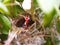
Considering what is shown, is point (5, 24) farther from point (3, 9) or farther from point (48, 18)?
point (48, 18)

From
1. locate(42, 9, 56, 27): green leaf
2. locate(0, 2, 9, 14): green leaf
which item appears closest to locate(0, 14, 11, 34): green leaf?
locate(0, 2, 9, 14): green leaf

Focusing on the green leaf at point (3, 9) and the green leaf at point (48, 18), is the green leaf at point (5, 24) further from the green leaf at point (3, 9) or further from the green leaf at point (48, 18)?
the green leaf at point (48, 18)

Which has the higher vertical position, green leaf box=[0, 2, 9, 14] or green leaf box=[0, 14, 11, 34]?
green leaf box=[0, 2, 9, 14]

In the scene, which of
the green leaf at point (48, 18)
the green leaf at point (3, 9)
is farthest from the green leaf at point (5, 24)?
the green leaf at point (48, 18)

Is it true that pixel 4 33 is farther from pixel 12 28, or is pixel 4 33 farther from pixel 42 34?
pixel 42 34

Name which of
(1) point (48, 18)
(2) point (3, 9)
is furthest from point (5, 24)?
(1) point (48, 18)

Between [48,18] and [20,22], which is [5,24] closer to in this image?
[20,22]

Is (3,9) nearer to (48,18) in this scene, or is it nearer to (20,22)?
Answer: (20,22)

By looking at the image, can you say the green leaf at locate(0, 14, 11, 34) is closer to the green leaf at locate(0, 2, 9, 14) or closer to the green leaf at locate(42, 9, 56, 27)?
the green leaf at locate(0, 2, 9, 14)

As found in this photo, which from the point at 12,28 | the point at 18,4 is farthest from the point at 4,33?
the point at 18,4
